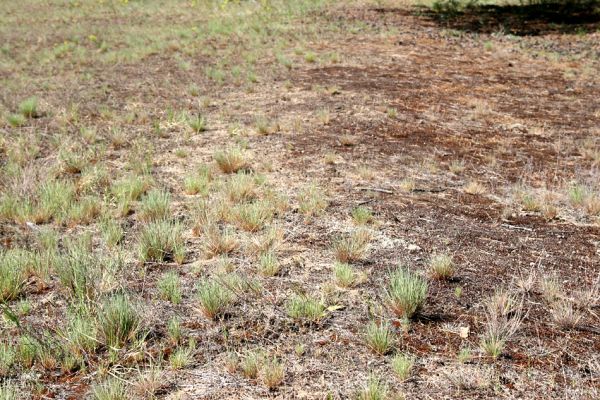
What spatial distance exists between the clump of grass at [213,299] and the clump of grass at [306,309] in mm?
436

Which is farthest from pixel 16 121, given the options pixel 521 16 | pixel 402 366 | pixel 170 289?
pixel 521 16

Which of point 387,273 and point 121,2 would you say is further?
point 121,2

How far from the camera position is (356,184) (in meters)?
6.50

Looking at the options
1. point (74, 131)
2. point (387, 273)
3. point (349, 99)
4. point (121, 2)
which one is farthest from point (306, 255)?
point (121, 2)

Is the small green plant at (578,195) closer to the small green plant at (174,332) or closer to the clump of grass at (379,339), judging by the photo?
the clump of grass at (379,339)

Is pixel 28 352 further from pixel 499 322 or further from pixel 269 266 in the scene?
pixel 499 322

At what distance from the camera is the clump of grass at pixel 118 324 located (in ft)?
11.7

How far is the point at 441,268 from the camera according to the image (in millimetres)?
4414

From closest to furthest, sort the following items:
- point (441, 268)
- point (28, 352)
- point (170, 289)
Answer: point (28, 352) → point (170, 289) → point (441, 268)

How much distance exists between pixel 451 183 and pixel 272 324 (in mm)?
3510

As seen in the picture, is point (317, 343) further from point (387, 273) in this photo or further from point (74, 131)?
point (74, 131)

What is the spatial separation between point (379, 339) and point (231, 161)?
397 centimetres

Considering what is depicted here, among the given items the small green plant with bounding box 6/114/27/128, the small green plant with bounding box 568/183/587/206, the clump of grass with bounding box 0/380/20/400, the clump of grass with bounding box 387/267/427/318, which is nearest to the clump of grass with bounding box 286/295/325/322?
the clump of grass with bounding box 387/267/427/318

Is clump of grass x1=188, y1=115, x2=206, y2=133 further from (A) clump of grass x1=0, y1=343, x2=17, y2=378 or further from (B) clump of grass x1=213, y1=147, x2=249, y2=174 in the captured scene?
(A) clump of grass x1=0, y1=343, x2=17, y2=378
